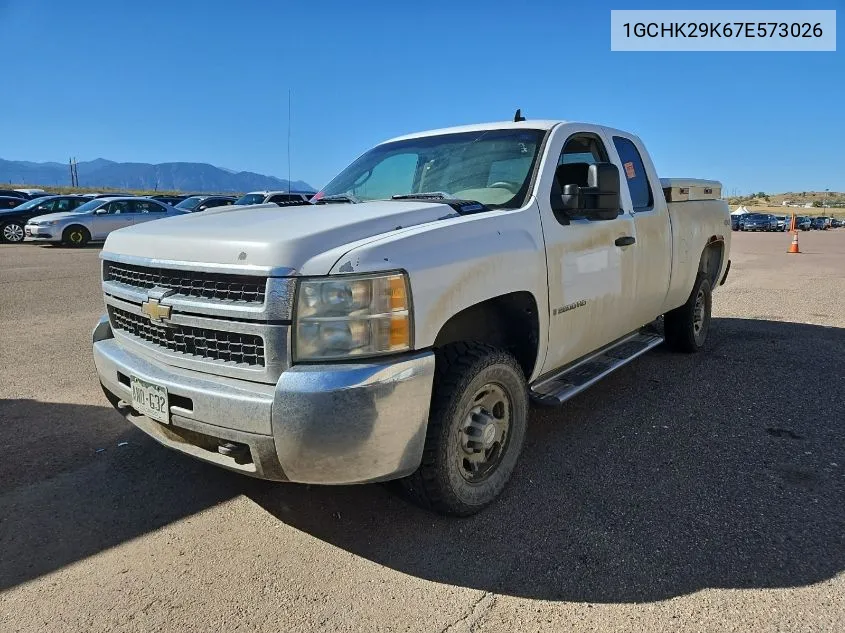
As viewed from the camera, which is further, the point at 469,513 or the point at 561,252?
the point at 561,252

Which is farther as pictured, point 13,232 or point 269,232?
point 13,232

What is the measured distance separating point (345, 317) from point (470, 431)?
3.13ft

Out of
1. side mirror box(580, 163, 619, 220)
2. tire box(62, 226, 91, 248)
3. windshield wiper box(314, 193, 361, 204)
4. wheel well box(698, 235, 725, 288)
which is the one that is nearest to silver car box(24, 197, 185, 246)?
tire box(62, 226, 91, 248)

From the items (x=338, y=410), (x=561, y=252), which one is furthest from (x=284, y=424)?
(x=561, y=252)

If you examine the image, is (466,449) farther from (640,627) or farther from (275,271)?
(275,271)

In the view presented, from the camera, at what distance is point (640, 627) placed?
223cm

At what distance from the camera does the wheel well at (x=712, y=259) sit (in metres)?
5.96

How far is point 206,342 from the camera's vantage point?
260 centimetres

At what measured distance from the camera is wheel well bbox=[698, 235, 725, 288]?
5961mm

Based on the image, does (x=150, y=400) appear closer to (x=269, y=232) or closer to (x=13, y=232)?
(x=269, y=232)

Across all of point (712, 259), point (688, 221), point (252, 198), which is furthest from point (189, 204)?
point (688, 221)

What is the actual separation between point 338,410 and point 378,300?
455 mm

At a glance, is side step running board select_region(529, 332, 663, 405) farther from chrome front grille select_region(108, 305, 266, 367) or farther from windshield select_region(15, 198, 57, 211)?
windshield select_region(15, 198, 57, 211)

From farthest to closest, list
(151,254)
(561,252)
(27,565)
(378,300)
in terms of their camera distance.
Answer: (561,252)
(151,254)
(27,565)
(378,300)
